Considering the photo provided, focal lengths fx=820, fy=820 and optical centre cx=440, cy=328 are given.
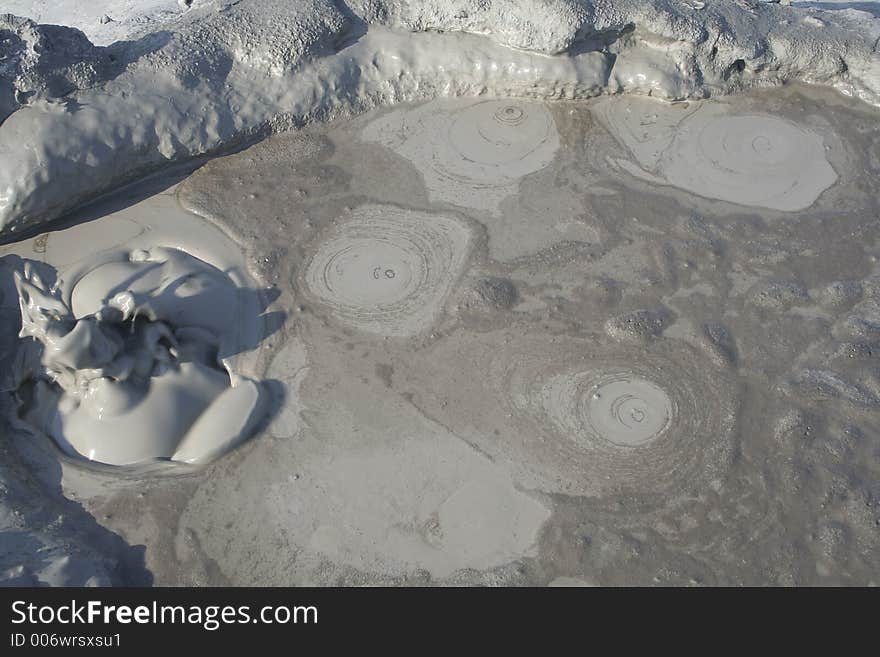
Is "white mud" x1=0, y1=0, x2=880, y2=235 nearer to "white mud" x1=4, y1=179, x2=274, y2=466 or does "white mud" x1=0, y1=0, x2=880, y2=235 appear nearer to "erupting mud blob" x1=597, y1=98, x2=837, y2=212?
"erupting mud blob" x1=597, y1=98, x2=837, y2=212

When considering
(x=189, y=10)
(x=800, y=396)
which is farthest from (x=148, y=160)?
(x=800, y=396)

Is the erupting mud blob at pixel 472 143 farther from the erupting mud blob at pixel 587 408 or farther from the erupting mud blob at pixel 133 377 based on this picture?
the erupting mud blob at pixel 133 377

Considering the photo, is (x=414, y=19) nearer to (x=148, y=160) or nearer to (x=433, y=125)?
(x=433, y=125)

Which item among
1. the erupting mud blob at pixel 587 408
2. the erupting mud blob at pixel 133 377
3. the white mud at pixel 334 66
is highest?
the white mud at pixel 334 66

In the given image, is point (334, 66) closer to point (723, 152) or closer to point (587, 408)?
point (723, 152)

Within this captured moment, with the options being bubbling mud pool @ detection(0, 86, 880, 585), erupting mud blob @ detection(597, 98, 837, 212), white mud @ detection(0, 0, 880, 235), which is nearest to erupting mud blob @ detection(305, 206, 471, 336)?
bubbling mud pool @ detection(0, 86, 880, 585)

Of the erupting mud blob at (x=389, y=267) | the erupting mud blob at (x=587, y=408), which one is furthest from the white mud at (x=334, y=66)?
the erupting mud blob at (x=587, y=408)
